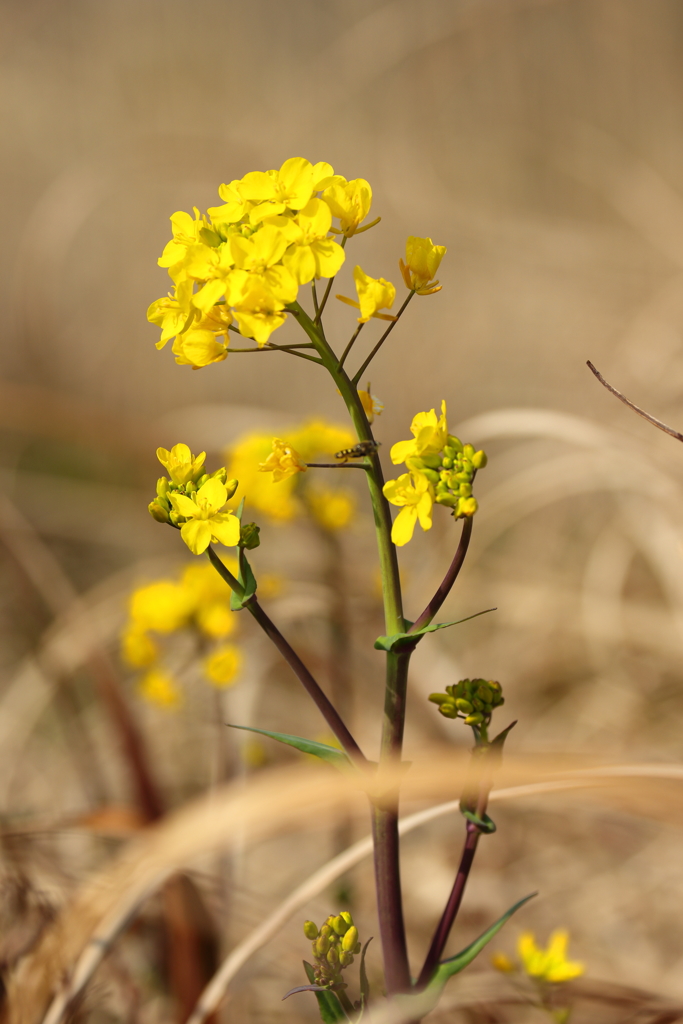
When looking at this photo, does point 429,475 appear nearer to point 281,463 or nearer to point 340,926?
point 281,463

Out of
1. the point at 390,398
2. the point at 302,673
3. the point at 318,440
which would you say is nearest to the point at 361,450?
the point at 302,673

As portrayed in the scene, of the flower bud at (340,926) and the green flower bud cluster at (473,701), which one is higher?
the green flower bud cluster at (473,701)

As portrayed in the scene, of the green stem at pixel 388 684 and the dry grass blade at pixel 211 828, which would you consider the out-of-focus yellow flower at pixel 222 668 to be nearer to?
the dry grass blade at pixel 211 828

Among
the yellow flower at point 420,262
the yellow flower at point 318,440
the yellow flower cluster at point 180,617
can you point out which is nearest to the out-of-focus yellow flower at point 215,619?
the yellow flower cluster at point 180,617

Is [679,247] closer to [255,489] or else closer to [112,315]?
[255,489]

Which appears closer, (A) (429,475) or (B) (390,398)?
(A) (429,475)

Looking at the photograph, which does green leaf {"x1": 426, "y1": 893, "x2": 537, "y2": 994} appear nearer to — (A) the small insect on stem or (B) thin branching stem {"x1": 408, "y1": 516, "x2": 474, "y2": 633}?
(B) thin branching stem {"x1": 408, "y1": 516, "x2": 474, "y2": 633}

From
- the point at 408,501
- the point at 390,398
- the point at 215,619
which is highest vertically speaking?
the point at 390,398
